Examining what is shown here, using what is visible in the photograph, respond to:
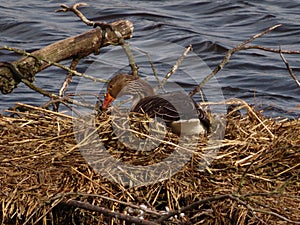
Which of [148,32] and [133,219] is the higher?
[133,219]

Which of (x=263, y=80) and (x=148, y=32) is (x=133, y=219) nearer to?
(x=263, y=80)

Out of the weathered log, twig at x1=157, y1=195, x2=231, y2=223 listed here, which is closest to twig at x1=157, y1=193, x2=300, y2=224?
twig at x1=157, y1=195, x2=231, y2=223

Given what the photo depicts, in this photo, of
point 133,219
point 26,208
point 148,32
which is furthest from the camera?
point 148,32

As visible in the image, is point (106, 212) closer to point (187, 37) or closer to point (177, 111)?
point (177, 111)

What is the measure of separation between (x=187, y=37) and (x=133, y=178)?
768 cm

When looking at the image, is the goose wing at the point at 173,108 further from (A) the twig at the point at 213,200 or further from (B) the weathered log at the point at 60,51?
(B) the weathered log at the point at 60,51

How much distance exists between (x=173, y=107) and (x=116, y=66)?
4922mm

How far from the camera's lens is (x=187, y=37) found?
41.0 feet

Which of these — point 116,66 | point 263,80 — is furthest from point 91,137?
point 263,80

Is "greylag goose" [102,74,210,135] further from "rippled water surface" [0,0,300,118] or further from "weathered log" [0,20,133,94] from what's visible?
"rippled water surface" [0,0,300,118]

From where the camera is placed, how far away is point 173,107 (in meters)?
5.53

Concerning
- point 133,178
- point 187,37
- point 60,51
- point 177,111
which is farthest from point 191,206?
point 187,37

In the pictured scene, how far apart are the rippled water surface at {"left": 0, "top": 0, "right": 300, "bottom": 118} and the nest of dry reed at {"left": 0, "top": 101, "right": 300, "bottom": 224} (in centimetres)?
393

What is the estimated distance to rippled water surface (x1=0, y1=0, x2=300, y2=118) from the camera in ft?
34.6
